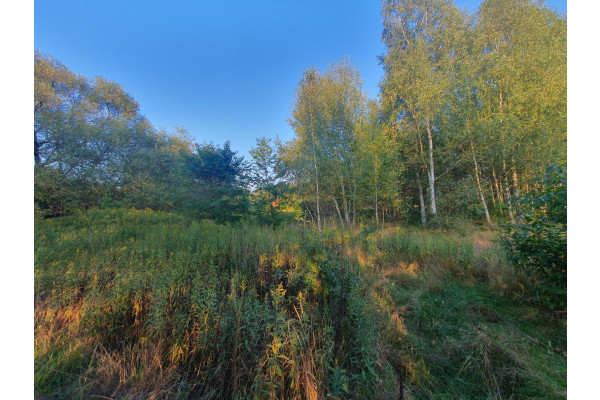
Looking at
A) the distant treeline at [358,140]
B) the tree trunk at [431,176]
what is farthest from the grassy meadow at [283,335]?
the tree trunk at [431,176]

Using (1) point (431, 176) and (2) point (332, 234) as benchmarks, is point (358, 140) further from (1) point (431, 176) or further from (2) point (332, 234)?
(2) point (332, 234)

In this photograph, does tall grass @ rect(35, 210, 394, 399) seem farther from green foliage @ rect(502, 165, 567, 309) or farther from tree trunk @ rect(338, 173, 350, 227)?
tree trunk @ rect(338, 173, 350, 227)

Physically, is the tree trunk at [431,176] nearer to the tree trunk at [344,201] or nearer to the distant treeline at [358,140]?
the distant treeline at [358,140]

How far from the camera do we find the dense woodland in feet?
5.70

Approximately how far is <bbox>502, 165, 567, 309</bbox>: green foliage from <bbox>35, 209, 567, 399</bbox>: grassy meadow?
0.41m

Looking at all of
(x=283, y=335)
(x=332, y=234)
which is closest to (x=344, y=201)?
(x=332, y=234)

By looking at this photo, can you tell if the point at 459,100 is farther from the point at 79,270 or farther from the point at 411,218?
the point at 79,270

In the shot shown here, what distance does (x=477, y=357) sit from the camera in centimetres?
190

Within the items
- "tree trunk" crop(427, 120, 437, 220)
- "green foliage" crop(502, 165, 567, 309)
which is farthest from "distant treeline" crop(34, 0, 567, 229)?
"green foliage" crop(502, 165, 567, 309)

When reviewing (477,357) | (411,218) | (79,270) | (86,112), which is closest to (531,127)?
(411,218)

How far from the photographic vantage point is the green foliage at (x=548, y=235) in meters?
2.27

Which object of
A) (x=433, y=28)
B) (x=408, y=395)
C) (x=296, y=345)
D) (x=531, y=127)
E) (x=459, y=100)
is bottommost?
(x=408, y=395)

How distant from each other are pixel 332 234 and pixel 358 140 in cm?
734

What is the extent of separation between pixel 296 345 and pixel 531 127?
8.67 meters
